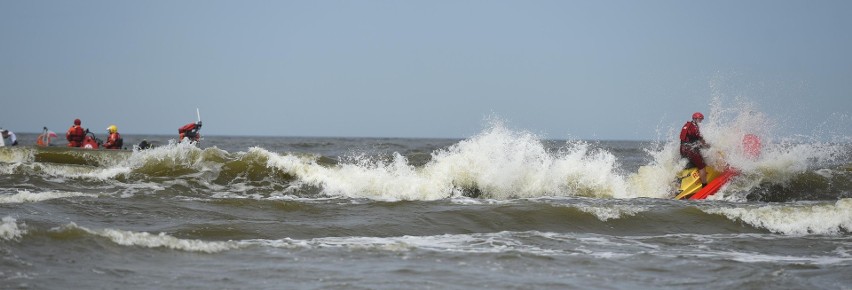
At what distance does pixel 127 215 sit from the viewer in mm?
9805

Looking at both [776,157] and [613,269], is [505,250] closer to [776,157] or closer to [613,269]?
[613,269]

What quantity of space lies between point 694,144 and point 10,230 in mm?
10735

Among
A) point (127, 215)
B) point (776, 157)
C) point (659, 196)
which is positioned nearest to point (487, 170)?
point (659, 196)

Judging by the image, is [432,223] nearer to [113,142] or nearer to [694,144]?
[694,144]

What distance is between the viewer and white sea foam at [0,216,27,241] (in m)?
7.32

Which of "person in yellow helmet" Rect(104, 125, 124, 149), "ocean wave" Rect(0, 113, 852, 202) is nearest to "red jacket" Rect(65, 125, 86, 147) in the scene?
"person in yellow helmet" Rect(104, 125, 124, 149)

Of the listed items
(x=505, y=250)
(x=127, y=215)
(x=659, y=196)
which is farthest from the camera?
(x=659, y=196)

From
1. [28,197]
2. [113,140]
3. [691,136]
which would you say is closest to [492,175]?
[691,136]

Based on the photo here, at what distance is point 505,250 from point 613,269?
1.19 m

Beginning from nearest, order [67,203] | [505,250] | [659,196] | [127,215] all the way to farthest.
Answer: [505,250] < [127,215] < [67,203] < [659,196]

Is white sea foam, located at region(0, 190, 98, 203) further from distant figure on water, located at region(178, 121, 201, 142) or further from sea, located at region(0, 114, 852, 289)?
distant figure on water, located at region(178, 121, 201, 142)

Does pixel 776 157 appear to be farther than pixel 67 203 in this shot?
Yes

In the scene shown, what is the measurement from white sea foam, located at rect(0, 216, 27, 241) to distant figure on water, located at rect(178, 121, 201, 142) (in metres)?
11.5

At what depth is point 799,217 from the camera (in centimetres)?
1079
